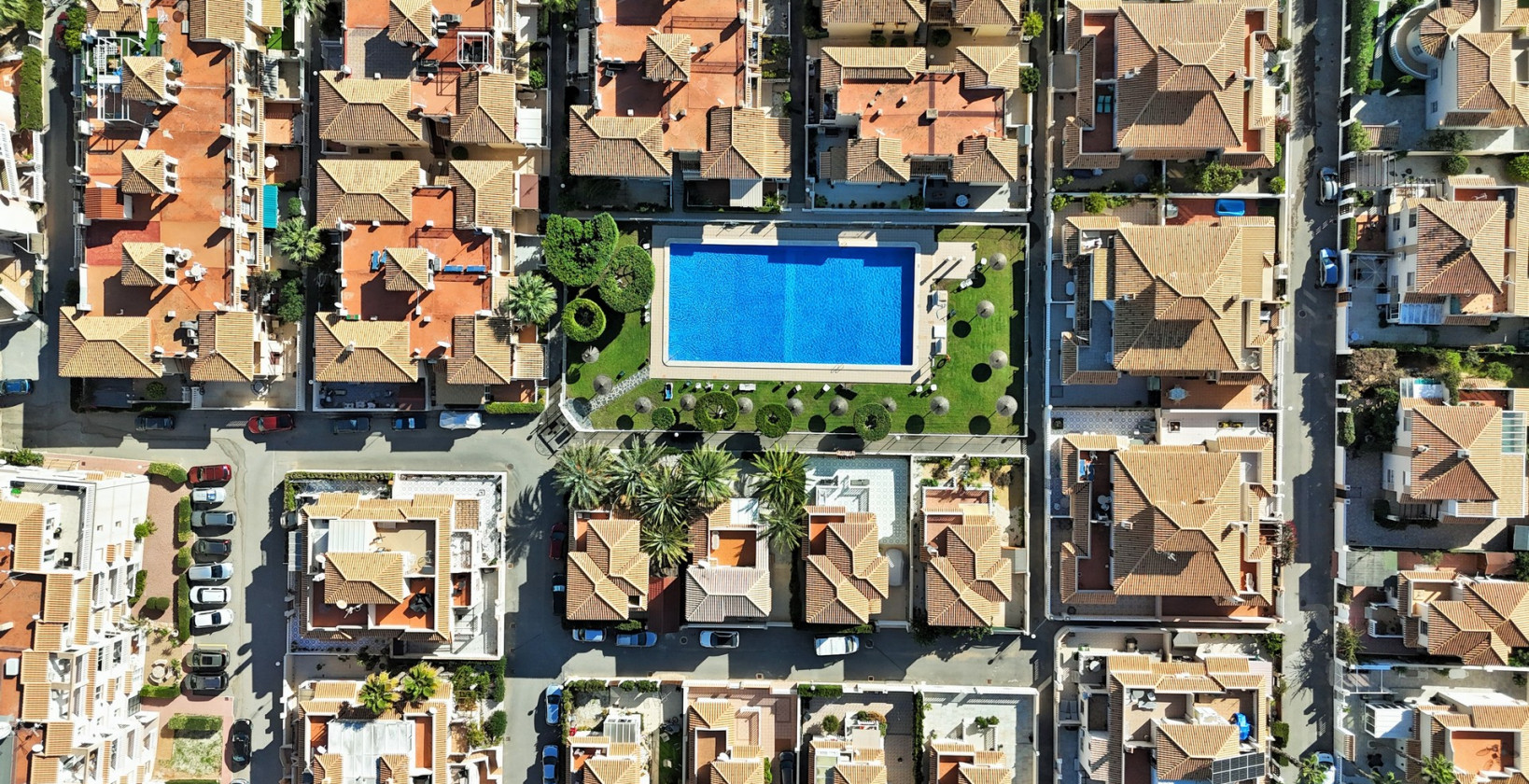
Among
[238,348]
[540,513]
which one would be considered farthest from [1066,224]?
[238,348]

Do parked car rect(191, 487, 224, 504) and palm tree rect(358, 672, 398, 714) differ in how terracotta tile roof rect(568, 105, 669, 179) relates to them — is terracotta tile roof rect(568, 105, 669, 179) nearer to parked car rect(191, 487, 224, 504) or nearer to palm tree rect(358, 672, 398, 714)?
parked car rect(191, 487, 224, 504)

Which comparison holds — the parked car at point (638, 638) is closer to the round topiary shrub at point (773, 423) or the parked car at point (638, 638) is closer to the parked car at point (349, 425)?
the round topiary shrub at point (773, 423)

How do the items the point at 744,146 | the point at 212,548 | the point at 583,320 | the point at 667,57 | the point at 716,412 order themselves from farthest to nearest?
the point at 212,548
the point at 716,412
the point at 583,320
the point at 744,146
the point at 667,57

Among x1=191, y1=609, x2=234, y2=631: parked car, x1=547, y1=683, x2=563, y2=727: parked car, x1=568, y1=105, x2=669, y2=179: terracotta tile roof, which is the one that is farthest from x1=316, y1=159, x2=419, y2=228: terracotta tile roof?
x1=547, y1=683, x2=563, y2=727: parked car

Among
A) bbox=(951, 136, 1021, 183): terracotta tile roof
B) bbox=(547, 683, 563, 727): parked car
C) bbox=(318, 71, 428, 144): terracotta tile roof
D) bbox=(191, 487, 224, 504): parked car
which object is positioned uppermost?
bbox=(318, 71, 428, 144): terracotta tile roof

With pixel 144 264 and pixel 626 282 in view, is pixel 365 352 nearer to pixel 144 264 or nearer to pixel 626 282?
pixel 144 264

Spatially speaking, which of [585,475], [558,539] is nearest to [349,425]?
[558,539]

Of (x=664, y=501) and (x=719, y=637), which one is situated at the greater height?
(x=664, y=501)
